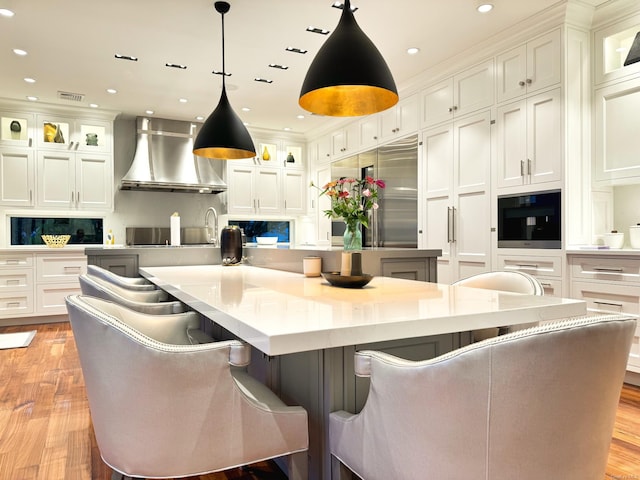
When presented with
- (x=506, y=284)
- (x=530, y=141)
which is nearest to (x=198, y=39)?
(x=530, y=141)

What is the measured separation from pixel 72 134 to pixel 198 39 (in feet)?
9.24

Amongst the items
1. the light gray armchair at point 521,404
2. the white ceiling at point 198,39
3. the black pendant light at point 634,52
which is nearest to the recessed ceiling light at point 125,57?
the white ceiling at point 198,39

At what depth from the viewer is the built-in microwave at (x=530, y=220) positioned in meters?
3.19

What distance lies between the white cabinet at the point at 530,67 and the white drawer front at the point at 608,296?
4.87ft

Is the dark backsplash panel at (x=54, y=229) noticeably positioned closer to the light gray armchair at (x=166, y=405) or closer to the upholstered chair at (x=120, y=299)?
the upholstered chair at (x=120, y=299)

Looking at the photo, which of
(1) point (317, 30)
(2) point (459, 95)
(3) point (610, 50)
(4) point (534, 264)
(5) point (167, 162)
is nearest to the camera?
(3) point (610, 50)

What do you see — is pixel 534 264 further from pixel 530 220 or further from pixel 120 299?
pixel 120 299

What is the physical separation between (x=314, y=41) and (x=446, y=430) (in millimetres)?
3550

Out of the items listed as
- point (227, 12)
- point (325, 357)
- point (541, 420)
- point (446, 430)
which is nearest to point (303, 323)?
point (325, 357)

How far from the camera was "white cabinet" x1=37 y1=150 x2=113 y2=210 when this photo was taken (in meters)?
5.29

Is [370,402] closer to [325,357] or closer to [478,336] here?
[325,357]

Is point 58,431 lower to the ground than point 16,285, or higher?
lower

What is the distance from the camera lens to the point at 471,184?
3.91m

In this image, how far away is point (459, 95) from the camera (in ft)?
13.2
